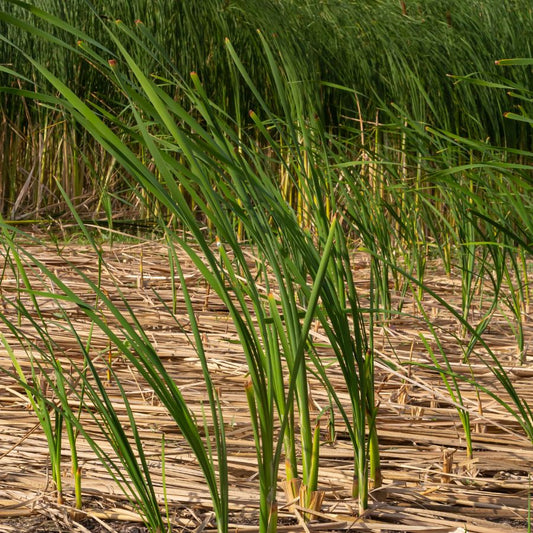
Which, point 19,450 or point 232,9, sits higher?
point 232,9

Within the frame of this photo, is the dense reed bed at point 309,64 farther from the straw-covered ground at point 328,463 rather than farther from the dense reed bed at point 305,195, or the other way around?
the straw-covered ground at point 328,463

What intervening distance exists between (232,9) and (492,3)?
1502mm

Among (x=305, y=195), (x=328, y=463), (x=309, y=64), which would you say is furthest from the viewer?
(x=305, y=195)

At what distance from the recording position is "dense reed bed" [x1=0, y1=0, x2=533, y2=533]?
0.87 m

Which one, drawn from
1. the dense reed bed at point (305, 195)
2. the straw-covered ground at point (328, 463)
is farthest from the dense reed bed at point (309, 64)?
the straw-covered ground at point (328, 463)

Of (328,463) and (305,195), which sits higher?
(305,195)

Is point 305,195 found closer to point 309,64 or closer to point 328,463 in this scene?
point 309,64

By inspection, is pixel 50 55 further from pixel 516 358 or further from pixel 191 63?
pixel 516 358

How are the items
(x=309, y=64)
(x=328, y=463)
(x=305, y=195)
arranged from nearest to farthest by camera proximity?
(x=328, y=463), (x=309, y=64), (x=305, y=195)

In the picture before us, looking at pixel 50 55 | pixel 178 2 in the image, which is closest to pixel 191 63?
pixel 178 2

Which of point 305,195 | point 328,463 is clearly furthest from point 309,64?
point 328,463

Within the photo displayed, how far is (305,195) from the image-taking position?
3.44 meters

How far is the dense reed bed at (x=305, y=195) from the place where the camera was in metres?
0.87

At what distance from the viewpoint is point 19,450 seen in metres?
1.11
